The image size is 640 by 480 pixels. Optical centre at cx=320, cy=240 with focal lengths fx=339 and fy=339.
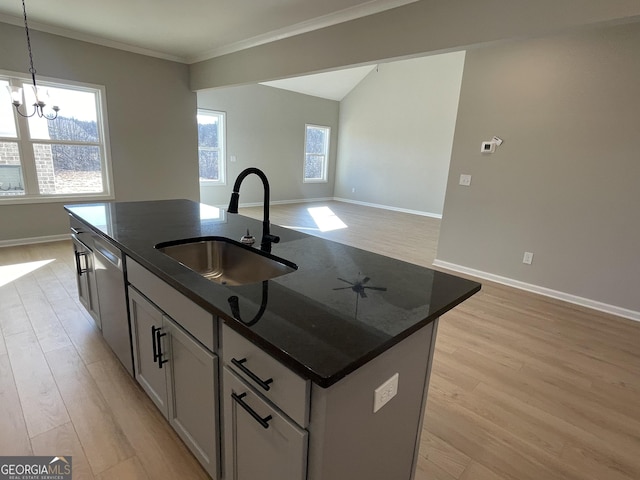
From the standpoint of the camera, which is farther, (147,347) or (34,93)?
(34,93)

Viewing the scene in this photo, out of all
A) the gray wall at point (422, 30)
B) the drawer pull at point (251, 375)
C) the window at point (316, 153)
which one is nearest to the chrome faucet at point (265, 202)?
the drawer pull at point (251, 375)

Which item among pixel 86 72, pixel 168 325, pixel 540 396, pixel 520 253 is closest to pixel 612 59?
pixel 520 253

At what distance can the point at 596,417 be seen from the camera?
1.88 meters

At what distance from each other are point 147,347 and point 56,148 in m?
4.30

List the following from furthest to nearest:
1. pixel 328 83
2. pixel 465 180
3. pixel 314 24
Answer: pixel 328 83, pixel 465 180, pixel 314 24

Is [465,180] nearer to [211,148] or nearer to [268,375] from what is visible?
[268,375]

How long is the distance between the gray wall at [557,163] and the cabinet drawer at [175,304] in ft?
11.9

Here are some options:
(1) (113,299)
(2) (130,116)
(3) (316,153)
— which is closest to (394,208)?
(3) (316,153)

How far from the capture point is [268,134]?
326 inches

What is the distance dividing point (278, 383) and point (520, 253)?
3670 millimetres

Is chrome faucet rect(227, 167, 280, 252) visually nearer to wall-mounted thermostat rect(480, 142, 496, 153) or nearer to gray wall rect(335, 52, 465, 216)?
wall-mounted thermostat rect(480, 142, 496, 153)

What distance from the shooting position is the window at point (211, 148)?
7.37 meters

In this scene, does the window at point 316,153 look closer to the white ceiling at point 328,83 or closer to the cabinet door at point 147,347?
the white ceiling at point 328,83

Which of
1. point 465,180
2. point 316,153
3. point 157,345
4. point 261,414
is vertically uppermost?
point 316,153
